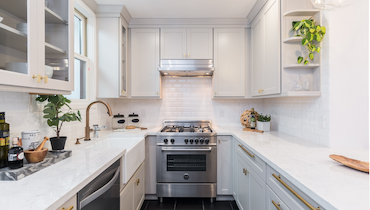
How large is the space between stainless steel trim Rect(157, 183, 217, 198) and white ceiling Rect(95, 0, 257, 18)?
232 centimetres

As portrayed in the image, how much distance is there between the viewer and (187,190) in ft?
8.25

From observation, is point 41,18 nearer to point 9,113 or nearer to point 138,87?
point 9,113

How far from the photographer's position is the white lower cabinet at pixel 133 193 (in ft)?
5.57

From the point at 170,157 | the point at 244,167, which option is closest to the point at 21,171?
the point at 170,157

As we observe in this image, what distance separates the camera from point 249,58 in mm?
2855

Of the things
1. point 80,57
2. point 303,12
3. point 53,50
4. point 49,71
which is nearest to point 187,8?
point 303,12

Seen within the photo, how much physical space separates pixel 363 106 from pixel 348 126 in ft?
0.66

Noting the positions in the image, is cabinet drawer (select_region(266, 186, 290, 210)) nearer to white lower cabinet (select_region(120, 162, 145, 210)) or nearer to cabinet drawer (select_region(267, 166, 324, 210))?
cabinet drawer (select_region(267, 166, 324, 210))

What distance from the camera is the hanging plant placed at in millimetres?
1674

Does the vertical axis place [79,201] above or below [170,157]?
above

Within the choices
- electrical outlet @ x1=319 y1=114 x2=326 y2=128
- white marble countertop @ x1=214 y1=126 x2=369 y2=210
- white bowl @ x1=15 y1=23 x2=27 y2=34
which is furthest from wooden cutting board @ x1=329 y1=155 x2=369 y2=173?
white bowl @ x1=15 y1=23 x2=27 y2=34

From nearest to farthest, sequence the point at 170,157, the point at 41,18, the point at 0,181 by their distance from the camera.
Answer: the point at 0,181, the point at 41,18, the point at 170,157

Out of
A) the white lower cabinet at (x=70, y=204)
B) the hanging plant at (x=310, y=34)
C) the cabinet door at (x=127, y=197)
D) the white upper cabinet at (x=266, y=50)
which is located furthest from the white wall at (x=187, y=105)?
the white lower cabinet at (x=70, y=204)

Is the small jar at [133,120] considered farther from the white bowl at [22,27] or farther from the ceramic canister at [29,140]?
the white bowl at [22,27]
